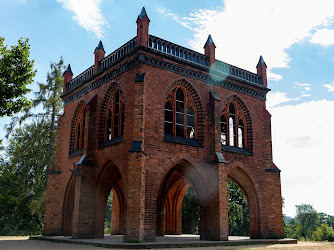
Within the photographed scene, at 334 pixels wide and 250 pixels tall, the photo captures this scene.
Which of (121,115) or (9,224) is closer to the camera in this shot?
(121,115)

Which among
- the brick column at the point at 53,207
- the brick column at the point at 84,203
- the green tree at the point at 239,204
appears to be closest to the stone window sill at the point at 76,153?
the brick column at the point at 53,207

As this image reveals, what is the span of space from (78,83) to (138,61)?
22.4ft

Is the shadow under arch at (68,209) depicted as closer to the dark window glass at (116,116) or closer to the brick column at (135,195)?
the dark window glass at (116,116)

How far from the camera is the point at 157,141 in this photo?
16453mm

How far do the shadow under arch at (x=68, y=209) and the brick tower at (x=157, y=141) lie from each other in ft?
0.19

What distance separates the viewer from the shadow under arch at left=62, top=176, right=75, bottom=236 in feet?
67.6

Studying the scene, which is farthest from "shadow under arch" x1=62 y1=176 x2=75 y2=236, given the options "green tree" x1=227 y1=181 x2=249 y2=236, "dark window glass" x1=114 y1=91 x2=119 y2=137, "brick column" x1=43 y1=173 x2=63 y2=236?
"green tree" x1=227 y1=181 x2=249 y2=236

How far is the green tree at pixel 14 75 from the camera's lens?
15148mm

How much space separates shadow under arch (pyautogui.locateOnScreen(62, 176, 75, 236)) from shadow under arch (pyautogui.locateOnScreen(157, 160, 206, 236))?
17.0 ft

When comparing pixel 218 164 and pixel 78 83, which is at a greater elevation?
pixel 78 83

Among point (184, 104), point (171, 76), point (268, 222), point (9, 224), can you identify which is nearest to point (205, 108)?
Answer: point (184, 104)

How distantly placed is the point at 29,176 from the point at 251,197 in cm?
1745

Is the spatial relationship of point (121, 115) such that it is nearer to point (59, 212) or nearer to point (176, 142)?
point (176, 142)

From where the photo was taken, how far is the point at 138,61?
55.5ft
